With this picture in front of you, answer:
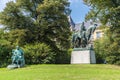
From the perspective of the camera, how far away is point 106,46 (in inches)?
1601

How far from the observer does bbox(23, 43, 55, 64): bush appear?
35.6 meters

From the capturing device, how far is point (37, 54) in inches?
1415

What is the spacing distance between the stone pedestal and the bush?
686cm

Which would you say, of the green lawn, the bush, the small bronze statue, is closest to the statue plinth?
the small bronze statue

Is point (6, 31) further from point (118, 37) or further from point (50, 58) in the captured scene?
point (118, 37)

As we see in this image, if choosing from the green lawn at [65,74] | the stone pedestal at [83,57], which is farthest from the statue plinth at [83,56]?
the green lawn at [65,74]

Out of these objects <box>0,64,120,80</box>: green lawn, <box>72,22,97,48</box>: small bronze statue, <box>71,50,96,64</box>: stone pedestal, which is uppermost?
<box>72,22,97,48</box>: small bronze statue

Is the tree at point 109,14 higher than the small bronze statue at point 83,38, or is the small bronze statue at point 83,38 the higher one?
the tree at point 109,14

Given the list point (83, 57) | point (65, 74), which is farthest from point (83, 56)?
point (65, 74)

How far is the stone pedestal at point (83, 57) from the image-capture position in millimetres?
29227

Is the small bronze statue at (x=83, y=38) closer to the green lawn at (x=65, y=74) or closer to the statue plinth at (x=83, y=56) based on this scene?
the statue plinth at (x=83, y=56)

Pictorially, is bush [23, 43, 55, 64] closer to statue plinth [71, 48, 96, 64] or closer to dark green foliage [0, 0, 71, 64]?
dark green foliage [0, 0, 71, 64]

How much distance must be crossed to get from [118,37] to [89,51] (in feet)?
26.3

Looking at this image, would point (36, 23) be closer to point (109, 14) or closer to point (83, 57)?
point (109, 14)
